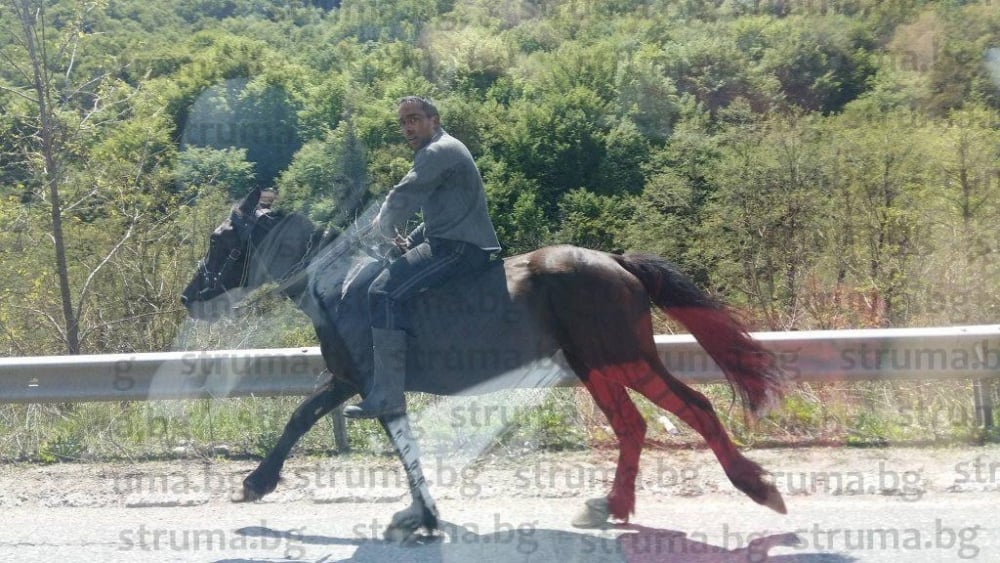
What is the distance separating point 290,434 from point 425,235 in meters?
1.26

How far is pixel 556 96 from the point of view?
3778 centimetres

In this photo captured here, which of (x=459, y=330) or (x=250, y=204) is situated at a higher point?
(x=250, y=204)

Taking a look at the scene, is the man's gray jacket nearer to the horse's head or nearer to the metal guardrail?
the horse's head

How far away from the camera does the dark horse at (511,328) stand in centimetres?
476

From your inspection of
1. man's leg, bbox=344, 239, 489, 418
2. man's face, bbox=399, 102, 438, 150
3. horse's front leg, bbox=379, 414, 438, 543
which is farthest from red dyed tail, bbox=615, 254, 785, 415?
horse's front leg, bbox=379, 414, 438, 543

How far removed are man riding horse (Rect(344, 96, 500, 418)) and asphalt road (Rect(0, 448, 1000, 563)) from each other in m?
0.67

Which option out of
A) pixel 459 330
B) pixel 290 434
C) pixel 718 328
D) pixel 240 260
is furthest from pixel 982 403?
pixel 240 260

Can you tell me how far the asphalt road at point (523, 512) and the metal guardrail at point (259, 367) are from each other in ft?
1.46

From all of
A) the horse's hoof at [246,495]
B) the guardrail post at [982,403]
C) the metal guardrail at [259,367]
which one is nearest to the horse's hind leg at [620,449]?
the metal guardrail at [259,367]

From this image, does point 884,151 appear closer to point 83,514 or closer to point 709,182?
point 709,182

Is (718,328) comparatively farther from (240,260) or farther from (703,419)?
(240,260)

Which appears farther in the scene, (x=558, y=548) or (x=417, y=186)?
(x=417, y=186)

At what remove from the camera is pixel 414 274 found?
4.75 meters

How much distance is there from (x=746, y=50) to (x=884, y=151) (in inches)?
1271
